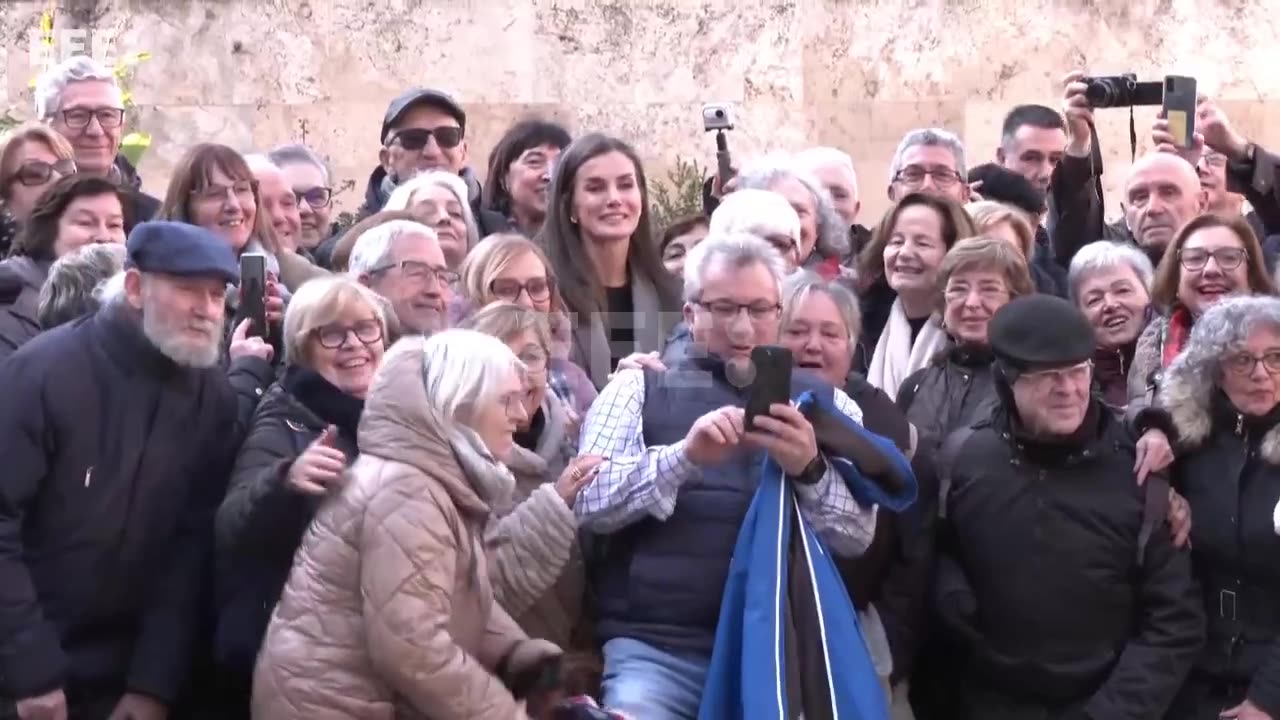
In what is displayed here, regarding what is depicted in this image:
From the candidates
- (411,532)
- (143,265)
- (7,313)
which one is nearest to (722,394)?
(411,532)

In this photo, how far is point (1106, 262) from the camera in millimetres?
6516

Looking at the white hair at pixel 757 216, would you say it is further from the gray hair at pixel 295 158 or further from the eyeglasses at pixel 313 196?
the gray hair at pixel 295 158

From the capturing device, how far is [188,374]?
5215mm

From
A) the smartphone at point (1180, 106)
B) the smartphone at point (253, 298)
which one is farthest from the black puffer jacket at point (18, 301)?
the smartphone at point (1180, 106)

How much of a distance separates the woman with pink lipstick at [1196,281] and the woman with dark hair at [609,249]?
1.40 meters

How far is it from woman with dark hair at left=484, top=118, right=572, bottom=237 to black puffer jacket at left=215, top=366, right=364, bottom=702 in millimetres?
2022

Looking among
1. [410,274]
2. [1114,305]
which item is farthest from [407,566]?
[1114,305]

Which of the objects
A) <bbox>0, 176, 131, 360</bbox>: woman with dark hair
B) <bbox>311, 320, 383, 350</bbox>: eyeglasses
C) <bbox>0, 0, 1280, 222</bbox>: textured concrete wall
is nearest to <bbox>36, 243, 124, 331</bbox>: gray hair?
<bbox>0, 176, 131, 360</bbox>: woman with dark hair

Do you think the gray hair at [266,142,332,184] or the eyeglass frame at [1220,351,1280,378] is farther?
the gray hair at [266,142,332,184]

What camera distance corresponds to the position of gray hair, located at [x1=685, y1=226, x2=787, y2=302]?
17.8ft

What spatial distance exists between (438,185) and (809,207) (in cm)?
122

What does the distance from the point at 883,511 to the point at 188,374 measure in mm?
1821

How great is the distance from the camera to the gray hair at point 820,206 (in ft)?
22.7

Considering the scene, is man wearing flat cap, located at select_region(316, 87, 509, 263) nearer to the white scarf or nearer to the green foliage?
the white scarf
